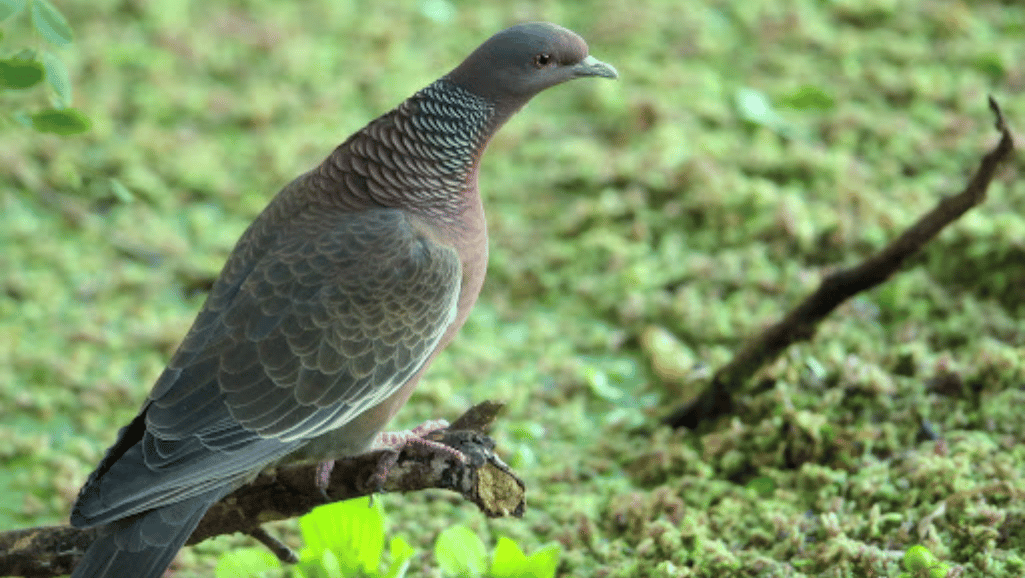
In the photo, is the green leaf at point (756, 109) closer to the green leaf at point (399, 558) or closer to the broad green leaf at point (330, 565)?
the green leaf at point (399, 558)

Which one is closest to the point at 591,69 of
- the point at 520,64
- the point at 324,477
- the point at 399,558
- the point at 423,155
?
the point at 520,64

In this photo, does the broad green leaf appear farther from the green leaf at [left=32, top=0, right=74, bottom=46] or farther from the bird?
the green leaf at [left=32, top=0, right=74, bottom=46]

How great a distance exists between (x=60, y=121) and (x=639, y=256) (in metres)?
3.01

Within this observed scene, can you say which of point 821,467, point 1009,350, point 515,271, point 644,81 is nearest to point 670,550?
point 821,467

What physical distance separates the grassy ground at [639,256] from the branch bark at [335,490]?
59 cm

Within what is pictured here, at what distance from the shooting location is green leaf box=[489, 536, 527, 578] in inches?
125

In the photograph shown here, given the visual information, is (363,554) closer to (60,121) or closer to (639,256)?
(60,121)

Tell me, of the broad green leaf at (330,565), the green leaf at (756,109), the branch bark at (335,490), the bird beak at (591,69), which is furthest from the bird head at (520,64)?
the green leaf at (756,109)

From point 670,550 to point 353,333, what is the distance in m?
1.24

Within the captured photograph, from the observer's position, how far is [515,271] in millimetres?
5500

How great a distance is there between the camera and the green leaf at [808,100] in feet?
20.9

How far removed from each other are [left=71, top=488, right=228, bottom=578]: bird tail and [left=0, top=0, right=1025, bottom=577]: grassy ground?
866 millimetres

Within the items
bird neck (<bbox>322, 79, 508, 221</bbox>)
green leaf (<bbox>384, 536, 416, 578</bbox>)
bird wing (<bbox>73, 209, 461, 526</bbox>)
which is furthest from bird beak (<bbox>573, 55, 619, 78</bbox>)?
green leaf (<bbox>384, 536, 416, 578</bbox>)

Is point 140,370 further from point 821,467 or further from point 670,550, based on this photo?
point 821,467
